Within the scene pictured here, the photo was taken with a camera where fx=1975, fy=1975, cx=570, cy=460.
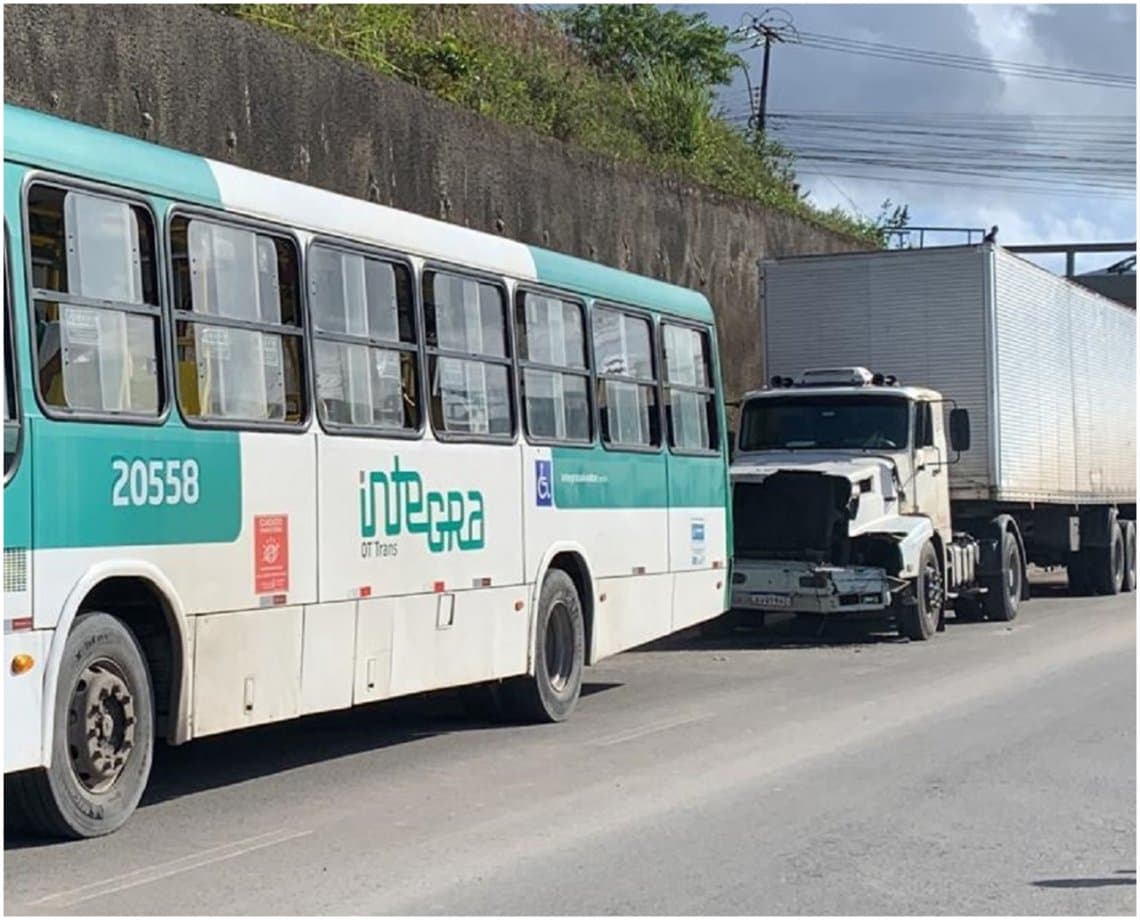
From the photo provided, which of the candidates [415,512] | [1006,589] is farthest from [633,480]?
[1006,589]

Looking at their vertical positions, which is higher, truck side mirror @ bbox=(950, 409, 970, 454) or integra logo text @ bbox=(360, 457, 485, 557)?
truck side mirror @ bbox=(950, 409, 970, 454)

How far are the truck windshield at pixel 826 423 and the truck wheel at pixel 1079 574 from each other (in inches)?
295

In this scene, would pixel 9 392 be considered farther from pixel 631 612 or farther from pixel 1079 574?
pixel 1079 574

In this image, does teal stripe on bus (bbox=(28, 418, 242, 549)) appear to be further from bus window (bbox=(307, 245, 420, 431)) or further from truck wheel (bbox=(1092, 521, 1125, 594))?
truck wheel (bbox=(1092, 521, 1125, 594))

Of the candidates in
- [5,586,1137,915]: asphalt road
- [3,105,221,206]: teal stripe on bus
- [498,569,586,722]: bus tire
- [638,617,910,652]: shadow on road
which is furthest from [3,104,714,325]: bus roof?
[638,617,910,652]: shadow on road

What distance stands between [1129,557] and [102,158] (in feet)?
74.4

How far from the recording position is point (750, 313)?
30.0 metres

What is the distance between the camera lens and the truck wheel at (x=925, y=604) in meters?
20.2

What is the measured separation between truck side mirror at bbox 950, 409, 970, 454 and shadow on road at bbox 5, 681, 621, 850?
331 inches

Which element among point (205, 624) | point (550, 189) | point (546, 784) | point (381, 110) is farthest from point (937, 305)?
point (205, 624)

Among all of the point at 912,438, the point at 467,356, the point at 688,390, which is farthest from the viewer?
the point at 912,438

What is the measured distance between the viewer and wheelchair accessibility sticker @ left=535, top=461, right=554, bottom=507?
43.2ft

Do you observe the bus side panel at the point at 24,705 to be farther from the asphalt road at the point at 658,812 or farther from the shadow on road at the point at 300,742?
the shadow on road at the point at 300,742

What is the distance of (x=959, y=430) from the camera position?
21188mm
